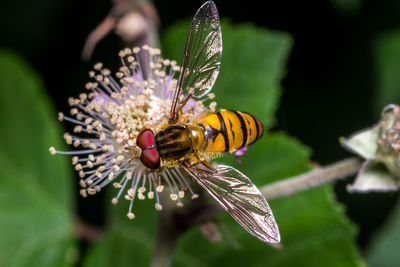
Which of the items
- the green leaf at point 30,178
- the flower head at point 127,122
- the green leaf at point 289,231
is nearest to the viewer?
the flower head at point 127,122

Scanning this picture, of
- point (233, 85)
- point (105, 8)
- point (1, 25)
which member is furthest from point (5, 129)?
point (233, 85)

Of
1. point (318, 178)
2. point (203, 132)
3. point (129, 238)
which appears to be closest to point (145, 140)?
point (203, 132)

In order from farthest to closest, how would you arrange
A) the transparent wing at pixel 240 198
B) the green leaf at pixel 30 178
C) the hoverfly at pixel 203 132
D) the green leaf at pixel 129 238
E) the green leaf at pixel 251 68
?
1. the green leaf at pixel 30 178
2. the green leaf at pixel 129 238
3. the green leaf at pixel 251 68
4. the hoverfly at pixel 203 132
5. the transparent wing at pixel 240 198

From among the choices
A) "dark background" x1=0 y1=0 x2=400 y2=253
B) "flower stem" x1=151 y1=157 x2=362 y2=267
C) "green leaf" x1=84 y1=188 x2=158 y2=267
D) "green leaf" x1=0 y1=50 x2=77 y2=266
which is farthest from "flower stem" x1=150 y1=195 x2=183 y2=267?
"dark background" x1=0 y1=0 x2=400 y2=253

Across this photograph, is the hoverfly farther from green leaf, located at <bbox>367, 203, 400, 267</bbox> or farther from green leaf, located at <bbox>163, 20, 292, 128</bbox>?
green leaf, located at <bbox>367, 203, 400, 267</bbox>

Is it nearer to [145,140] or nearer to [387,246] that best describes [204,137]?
[145,140]

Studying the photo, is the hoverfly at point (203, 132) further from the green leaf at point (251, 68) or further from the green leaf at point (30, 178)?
the green leaf at point (30, 178)

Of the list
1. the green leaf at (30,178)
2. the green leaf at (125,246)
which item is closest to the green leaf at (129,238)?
the green leaf at (125,246)

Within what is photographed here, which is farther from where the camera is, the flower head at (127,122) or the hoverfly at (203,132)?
the flower head at (127,122)
